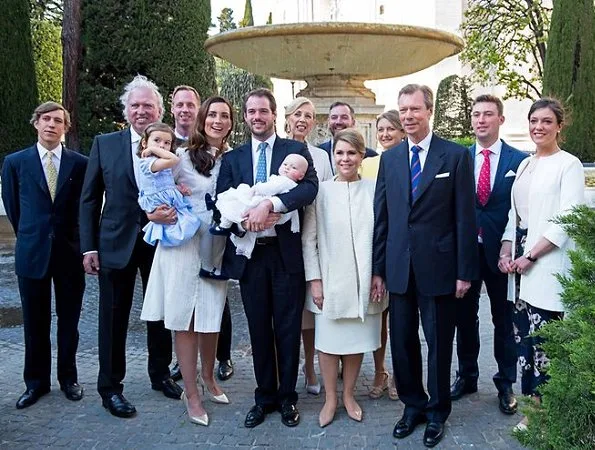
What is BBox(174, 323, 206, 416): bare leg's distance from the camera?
3971mm

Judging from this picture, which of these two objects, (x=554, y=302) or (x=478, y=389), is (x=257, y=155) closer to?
(x=554, y=302)

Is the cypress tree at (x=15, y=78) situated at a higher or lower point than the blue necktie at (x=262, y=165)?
higher

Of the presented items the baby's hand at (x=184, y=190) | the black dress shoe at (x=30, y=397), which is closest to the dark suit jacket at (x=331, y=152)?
the baby's hand at (x=184, y=190)

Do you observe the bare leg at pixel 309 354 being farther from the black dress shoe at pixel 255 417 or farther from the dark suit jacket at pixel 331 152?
the dark suit jacket at pixel 331 152

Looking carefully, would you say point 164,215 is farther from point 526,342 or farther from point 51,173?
point 526,342

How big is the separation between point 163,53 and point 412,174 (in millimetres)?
8035

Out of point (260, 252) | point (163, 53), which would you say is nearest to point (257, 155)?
point (260, 252)

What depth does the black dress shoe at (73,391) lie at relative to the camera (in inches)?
171

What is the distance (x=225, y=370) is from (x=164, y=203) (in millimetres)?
1723

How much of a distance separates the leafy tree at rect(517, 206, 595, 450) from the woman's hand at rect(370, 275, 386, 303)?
1.34 m

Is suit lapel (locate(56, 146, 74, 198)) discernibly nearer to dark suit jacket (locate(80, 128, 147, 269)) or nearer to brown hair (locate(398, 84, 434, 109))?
dark suit jacket (locate(80, 128, 147, 269))

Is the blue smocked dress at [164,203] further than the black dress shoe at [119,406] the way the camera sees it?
No

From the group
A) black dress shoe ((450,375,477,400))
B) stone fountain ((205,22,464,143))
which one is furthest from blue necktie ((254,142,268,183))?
stone fountain ((205,22,464,143))

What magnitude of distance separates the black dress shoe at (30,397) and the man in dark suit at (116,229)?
0.51 metres
